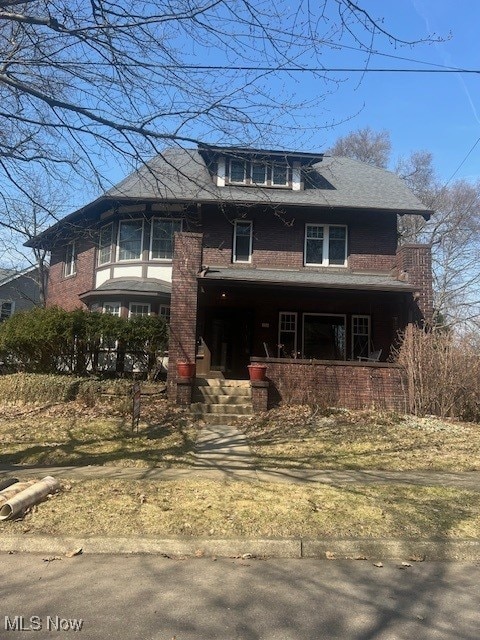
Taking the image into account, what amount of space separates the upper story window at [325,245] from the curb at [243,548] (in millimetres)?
12837

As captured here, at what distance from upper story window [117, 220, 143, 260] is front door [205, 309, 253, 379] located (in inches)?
143

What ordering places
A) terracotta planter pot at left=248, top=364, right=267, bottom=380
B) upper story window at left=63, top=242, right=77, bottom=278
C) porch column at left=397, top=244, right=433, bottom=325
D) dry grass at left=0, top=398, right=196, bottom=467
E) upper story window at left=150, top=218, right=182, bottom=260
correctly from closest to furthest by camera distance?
1. dry grass at left=0, top=398, right=196, bottom=467
2. terracotta planter pot at left=248, top=364, right=267, bottom=380
3. porch column at left=397, top=244, right=433, bottom=325
4. upper story window at left=150, top=218, right=182, bottom=260
5. upper story window at left=63, top=242, right=77, bottom=278

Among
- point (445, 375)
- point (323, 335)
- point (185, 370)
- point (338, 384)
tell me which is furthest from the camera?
point (323, 335)

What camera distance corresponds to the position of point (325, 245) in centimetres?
1705

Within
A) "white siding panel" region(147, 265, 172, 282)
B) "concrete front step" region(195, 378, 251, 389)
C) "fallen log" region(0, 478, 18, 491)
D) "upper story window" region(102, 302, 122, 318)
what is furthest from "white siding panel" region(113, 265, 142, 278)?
"fallen log" region(0, 478, 18, 491)

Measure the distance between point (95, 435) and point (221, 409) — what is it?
11.0 feet

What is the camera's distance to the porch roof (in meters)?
13.7

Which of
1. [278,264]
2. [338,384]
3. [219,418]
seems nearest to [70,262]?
[278,264]

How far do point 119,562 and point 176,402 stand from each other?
7.81 m

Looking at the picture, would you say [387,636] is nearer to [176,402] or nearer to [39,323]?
[176,402]

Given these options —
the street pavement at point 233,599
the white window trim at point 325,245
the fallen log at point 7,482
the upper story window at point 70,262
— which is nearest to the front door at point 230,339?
the white window trim at point 325,245

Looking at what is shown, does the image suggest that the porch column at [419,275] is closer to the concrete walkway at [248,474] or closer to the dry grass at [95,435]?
the dry grass at [95,435]

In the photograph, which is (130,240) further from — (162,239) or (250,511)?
(250,511)

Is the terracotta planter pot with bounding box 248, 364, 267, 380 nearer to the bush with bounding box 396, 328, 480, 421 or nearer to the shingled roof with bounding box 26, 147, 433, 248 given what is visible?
the bush with bounding box 396, 328, 480, 421
